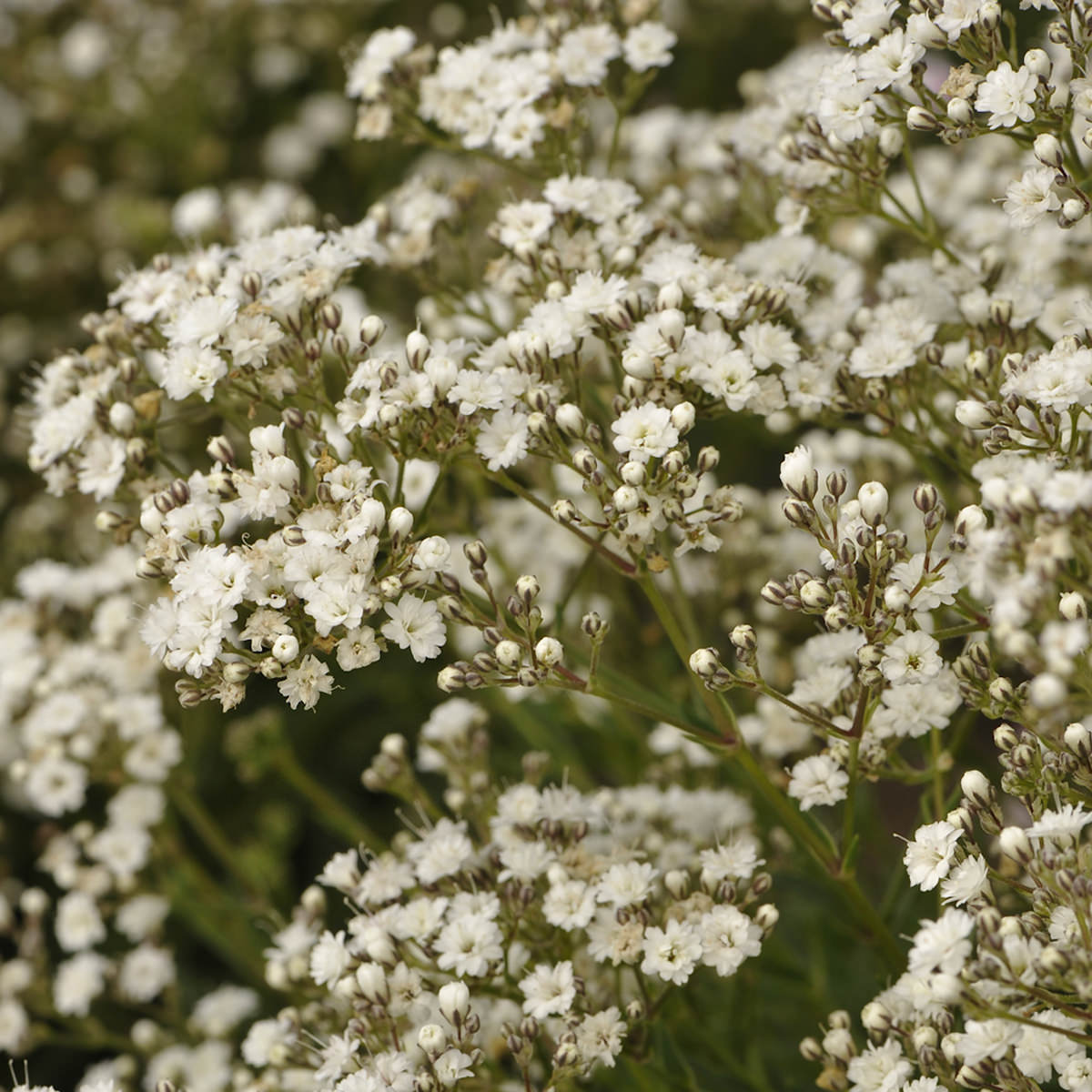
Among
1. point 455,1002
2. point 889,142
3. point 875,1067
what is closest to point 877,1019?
point 875,1067

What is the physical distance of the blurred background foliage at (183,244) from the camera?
3.38 m

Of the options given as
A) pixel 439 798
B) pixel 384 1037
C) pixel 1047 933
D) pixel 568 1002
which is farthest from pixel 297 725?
pixel 1047 933

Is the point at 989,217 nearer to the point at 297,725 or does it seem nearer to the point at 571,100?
the point at 571,100

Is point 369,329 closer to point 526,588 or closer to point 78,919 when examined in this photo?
point 526,588

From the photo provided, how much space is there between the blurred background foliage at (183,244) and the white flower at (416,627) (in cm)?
113

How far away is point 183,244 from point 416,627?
3.05 metres

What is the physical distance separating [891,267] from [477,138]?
3.38 feet

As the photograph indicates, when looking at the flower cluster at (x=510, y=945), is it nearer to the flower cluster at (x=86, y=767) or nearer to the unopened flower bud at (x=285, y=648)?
the unopened flower bud at (x=285, y=648)

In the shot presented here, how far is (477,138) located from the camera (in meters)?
2.91

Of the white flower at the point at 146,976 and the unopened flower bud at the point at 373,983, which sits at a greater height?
the white flower at the point at 146,976

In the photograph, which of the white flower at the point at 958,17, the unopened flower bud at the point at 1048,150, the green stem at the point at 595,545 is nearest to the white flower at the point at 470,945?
the green stem at the point at 595,545

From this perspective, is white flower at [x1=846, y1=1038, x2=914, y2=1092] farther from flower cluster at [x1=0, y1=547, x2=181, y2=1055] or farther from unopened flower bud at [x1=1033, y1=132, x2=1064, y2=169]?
flower cluster at [x1=0, y1=547, x2=181, y2=1055]

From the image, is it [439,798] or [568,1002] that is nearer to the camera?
[568,1002]

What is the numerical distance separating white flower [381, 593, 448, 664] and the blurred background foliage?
113 cm
